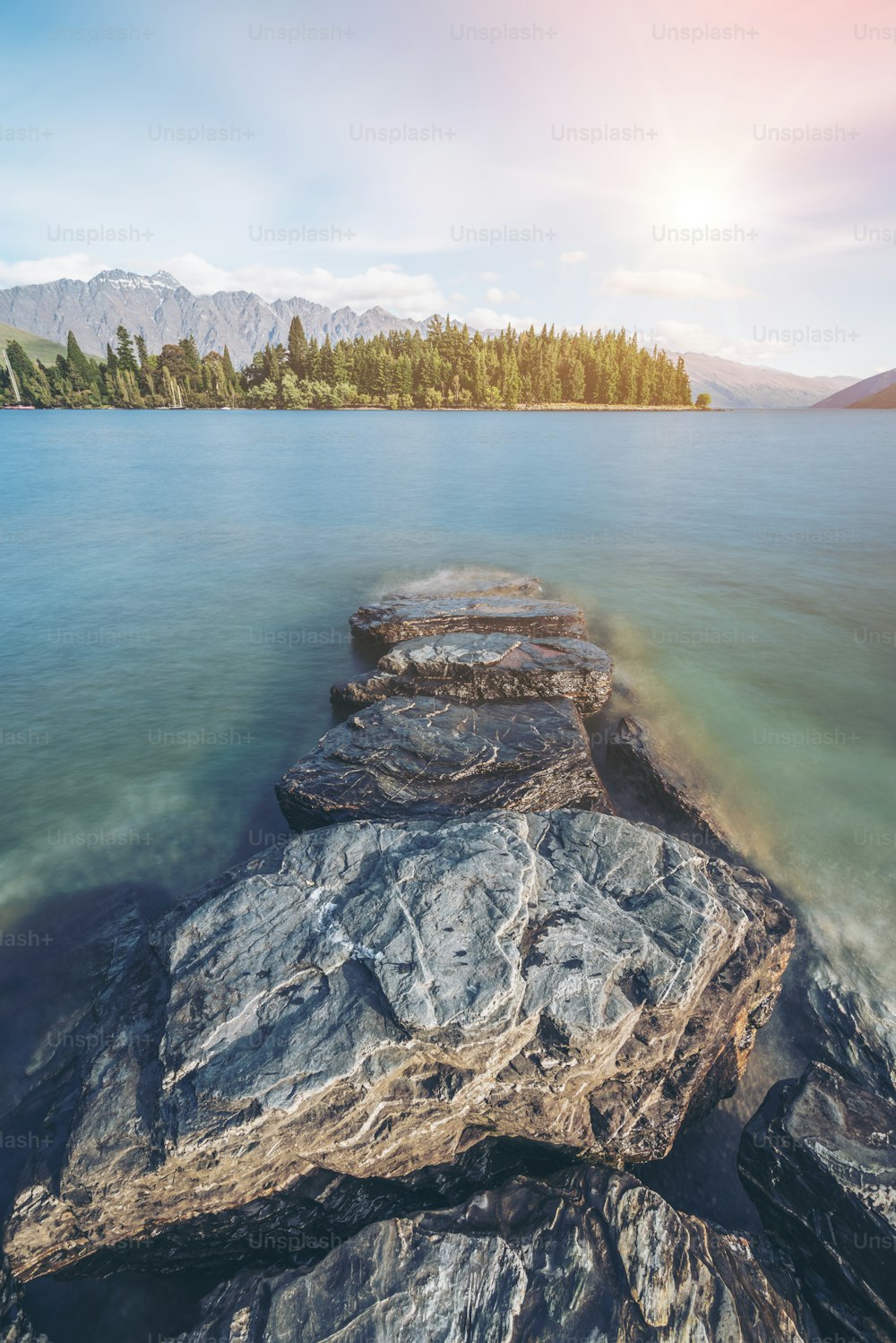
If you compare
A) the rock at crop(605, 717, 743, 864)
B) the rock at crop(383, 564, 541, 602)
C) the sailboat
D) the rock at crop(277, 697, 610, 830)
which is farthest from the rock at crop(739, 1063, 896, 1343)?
the sailboat

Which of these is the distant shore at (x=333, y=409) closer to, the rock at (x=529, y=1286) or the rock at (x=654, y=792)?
the rock at (x=654, y=792)

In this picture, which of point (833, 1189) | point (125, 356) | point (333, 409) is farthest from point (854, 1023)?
point (125, 356)

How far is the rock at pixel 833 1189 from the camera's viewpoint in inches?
248

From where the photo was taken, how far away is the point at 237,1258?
23.0ft

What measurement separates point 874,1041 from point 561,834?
554cm

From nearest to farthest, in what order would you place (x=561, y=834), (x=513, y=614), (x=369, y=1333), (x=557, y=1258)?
(x=369, y=1333), (x=557, y=1258), (x=561, y=834), (x=513, y=614)

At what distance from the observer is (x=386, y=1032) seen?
685cm

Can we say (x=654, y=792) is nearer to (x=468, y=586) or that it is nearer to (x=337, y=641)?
(x=337, y=641)

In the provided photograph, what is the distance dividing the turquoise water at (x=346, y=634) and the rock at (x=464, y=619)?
159cm

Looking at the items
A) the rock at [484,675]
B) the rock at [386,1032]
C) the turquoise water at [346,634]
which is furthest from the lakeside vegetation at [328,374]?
the rock at [386,1032]

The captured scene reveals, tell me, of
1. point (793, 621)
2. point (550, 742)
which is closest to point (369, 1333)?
point (550, 742)

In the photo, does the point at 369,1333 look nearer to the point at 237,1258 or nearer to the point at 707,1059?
the point at 237,1258

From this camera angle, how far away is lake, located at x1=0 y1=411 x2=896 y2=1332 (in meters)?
13.2

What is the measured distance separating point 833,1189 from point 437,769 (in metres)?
8.50
